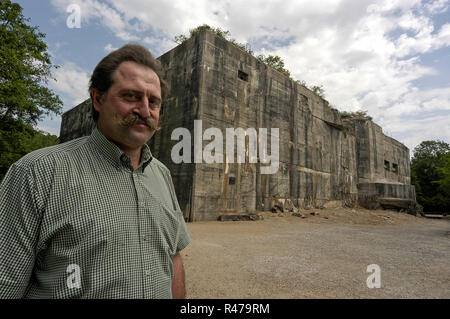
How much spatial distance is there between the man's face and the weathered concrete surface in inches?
352

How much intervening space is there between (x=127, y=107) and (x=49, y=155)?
16.6 inches

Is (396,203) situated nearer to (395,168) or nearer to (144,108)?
(395,168)

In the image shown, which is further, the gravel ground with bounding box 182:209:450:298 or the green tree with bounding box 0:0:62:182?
the green tree with bounding box 0:0:62:182

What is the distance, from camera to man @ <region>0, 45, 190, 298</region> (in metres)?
0.96

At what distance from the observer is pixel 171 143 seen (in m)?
11.6

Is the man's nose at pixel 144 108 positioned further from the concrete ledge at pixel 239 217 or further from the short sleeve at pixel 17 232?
the concrete ledge at pixel 239 217

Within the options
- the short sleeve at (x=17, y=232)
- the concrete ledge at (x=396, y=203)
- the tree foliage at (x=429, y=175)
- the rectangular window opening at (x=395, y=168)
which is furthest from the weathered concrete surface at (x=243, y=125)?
the tree foliage at (x=429, y=175)

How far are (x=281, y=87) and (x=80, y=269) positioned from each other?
49.9 ft

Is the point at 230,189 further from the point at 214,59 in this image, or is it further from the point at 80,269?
the point at 80,269

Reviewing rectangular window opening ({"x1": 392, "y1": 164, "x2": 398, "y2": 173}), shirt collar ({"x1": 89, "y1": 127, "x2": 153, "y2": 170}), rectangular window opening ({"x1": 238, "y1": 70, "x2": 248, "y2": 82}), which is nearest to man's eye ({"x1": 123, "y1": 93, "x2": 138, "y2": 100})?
shirt collar ({"x1": 89, "y1": 127, "x2": 153, "y2": 170})

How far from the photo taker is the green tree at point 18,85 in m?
11.0

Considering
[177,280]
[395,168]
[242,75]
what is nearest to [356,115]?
[395,168]

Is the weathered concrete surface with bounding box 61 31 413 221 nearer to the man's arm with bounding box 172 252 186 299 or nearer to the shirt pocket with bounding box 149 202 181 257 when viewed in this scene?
the man's arm with bounding box 172 252 186 299

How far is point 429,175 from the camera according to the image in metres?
37.6
